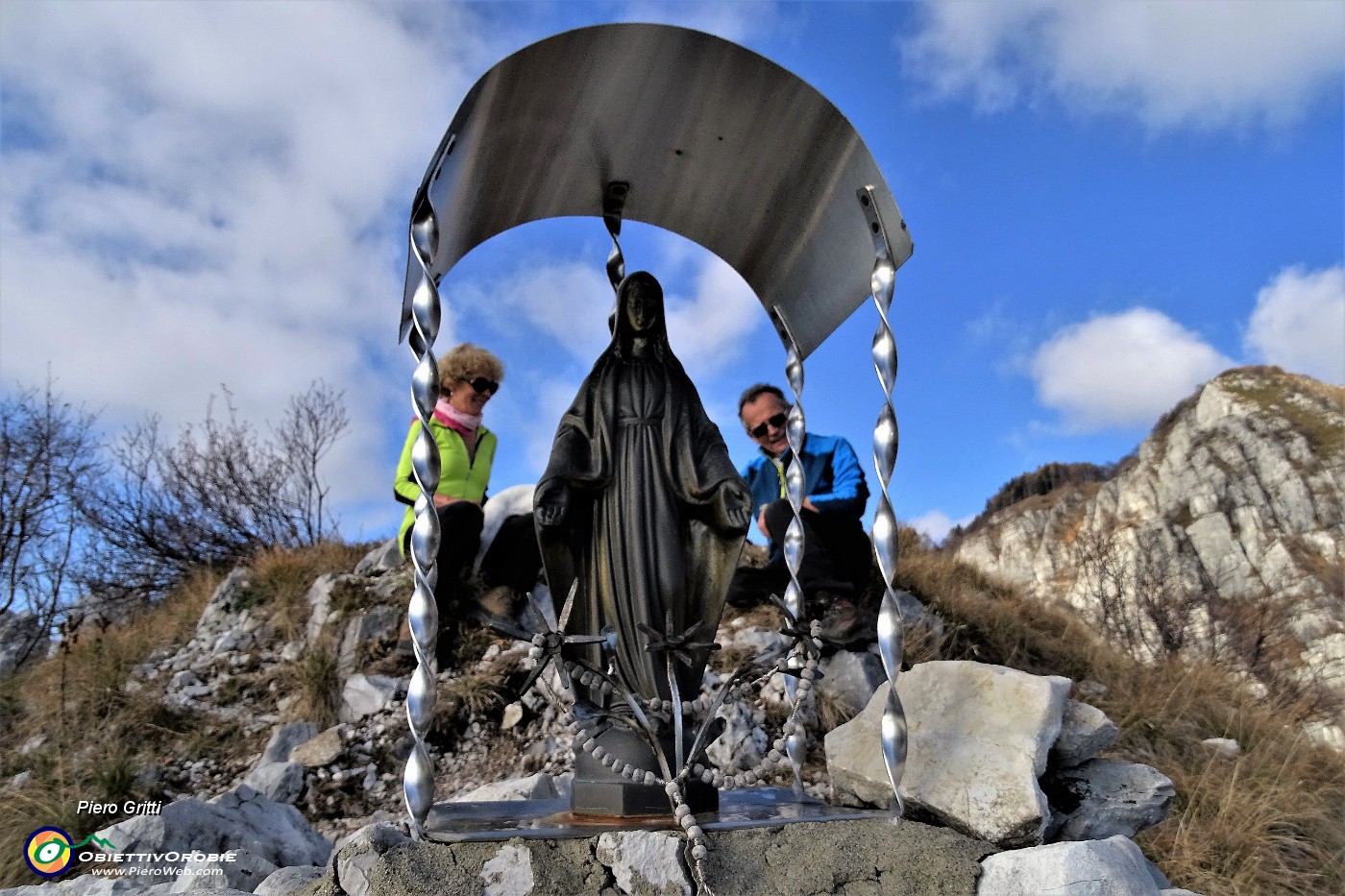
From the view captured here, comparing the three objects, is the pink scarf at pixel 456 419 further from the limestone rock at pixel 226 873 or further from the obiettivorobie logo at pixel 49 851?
the limestone rock at pixel 226 873

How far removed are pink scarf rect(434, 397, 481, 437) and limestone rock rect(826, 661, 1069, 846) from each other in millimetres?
3899

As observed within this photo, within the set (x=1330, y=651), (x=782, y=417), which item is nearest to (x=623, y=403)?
(x=782, y=417)

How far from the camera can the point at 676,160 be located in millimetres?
3857

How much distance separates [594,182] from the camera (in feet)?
12.9

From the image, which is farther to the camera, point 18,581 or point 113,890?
point 18,581

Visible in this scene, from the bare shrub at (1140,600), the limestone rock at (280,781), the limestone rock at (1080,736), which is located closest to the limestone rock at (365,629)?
the limestone rock at (280,781)

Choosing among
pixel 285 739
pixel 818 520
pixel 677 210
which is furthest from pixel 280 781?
pixel 677 210

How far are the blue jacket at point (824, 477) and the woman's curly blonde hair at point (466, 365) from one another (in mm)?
2168

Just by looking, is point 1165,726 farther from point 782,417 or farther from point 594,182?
point 594,182

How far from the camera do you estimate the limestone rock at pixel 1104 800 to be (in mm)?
3557

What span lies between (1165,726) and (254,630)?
7.25m

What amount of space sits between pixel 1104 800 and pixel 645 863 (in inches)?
86.2

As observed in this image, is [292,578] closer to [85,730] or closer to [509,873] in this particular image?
[85,730]

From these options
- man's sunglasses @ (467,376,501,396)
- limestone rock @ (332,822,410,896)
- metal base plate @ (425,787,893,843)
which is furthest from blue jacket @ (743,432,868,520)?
A: limestone rock @ (332,822,410,896)
